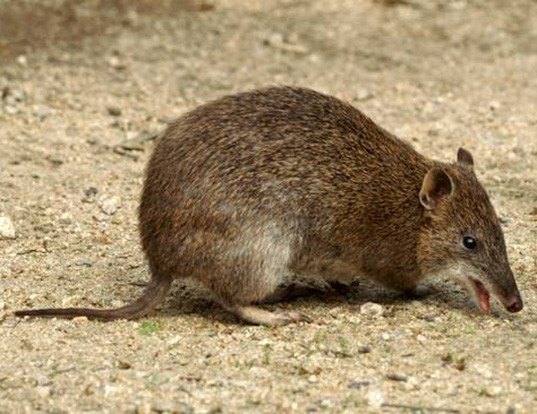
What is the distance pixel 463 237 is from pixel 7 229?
3226 millimetres

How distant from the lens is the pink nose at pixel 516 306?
684 centimetres

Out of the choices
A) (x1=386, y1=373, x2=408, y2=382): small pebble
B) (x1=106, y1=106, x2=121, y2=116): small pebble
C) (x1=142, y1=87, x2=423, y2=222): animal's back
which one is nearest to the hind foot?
(x1=142, y1=87, x2=423, y2=222): animal's back

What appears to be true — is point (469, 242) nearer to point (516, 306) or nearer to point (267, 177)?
point (516, 306)

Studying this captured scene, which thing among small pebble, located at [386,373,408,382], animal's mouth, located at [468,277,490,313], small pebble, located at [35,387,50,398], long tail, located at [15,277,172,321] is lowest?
small pebble, located at [35,387,50,398]

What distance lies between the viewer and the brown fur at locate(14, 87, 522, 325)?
6742 mm

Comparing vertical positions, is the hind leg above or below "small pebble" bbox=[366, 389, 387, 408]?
above

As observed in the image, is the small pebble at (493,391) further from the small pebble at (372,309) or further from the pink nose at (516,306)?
the small pebble at (372,309)

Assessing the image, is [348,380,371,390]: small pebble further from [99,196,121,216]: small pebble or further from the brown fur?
[99,196,121,216]: small pebble

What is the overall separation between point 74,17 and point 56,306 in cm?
696

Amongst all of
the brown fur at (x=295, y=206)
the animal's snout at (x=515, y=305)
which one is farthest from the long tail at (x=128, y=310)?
the animal's snout at (x=515, y=305)

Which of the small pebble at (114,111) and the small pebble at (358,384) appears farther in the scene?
the small pebble at (114,111)

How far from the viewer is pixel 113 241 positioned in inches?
326

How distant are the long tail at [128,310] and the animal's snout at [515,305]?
2.02 meters

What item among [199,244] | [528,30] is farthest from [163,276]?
[528,30]
